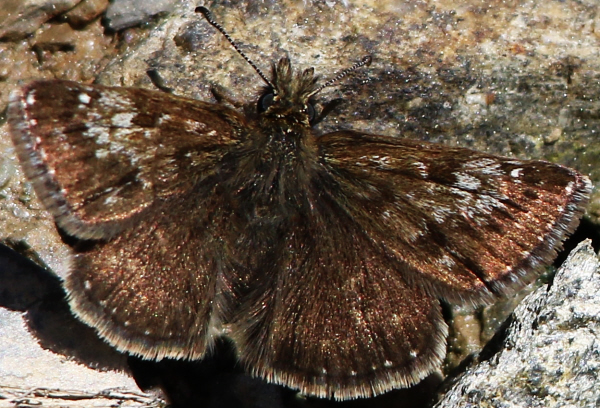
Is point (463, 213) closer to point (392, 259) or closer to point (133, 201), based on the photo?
point (392, 259)

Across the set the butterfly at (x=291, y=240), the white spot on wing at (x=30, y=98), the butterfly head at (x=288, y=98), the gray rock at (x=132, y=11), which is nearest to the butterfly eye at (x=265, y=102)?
the butterfly head at (x=288, y=98)

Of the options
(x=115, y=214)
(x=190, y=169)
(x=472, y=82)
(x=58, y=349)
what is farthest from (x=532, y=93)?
(x=58, y=349)

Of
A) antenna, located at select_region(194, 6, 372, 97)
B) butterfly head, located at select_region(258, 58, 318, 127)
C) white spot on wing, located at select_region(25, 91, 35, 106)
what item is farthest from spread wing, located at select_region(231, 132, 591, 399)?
white spot on wing, located at select_region(25, 91, 35, 106)

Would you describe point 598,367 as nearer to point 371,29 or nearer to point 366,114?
point 366,114

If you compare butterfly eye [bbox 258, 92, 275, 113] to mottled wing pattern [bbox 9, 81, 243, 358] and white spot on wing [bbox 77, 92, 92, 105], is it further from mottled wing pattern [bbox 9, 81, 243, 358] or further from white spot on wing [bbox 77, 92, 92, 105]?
white spot on wing [bbox 77, 92, 92, 105]

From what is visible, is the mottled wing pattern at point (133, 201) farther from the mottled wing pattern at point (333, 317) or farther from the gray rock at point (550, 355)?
the gray rock at point (550, 355)
